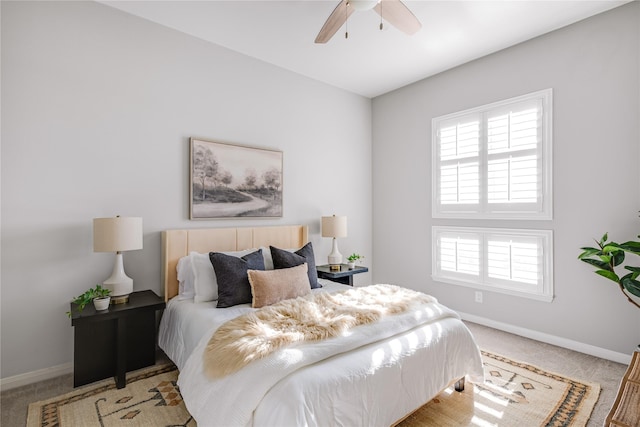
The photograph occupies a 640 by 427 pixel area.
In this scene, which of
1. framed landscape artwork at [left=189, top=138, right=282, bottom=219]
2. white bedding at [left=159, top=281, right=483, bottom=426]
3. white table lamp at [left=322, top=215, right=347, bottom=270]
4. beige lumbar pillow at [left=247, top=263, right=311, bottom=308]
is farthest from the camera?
white table lamp at [left=322, top=215, right=347, bottom=270]

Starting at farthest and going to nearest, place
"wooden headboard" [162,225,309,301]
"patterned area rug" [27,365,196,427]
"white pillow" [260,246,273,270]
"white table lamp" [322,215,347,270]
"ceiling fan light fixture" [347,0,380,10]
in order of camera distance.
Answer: "white table lamp" [322,215,347,270], "white pillow" [260,246,273,270], "wooden headboard" [162,225,309,301], "ceiling fan light fixture" [347,0,380,10], "patterned area rug" [27,365,196,427]

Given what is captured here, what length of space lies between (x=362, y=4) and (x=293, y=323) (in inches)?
82.9

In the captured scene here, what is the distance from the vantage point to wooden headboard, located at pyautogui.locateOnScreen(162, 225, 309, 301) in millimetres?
2846

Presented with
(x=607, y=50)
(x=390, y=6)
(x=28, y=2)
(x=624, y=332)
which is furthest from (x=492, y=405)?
(x=28, y=2)

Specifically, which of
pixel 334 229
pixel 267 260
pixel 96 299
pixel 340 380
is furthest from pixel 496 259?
pixel 96 299

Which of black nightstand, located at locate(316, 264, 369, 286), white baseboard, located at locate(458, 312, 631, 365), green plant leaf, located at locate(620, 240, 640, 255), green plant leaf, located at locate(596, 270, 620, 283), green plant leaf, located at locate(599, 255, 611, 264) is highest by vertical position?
green plant leaf, located at locate(620, 240, 640, 255)

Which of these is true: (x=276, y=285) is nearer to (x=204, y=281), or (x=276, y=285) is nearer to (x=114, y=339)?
(x=204, y=281)

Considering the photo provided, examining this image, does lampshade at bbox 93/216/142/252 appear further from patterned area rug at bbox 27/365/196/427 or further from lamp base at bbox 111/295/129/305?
patterned area rug at bbox 27/365/196/427

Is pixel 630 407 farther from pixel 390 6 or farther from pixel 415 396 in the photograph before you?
pixel 390 6

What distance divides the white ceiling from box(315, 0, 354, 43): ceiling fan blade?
0.99 ft

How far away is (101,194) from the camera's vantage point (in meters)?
2.61

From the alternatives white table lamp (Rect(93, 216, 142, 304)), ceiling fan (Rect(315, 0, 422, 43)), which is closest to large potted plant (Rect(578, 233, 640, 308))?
ceiling fan (Rect(315, 0, 422, 43))

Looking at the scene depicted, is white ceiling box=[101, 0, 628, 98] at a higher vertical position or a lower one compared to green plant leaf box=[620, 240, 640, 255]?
higher

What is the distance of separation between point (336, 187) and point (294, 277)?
6.59 feet
